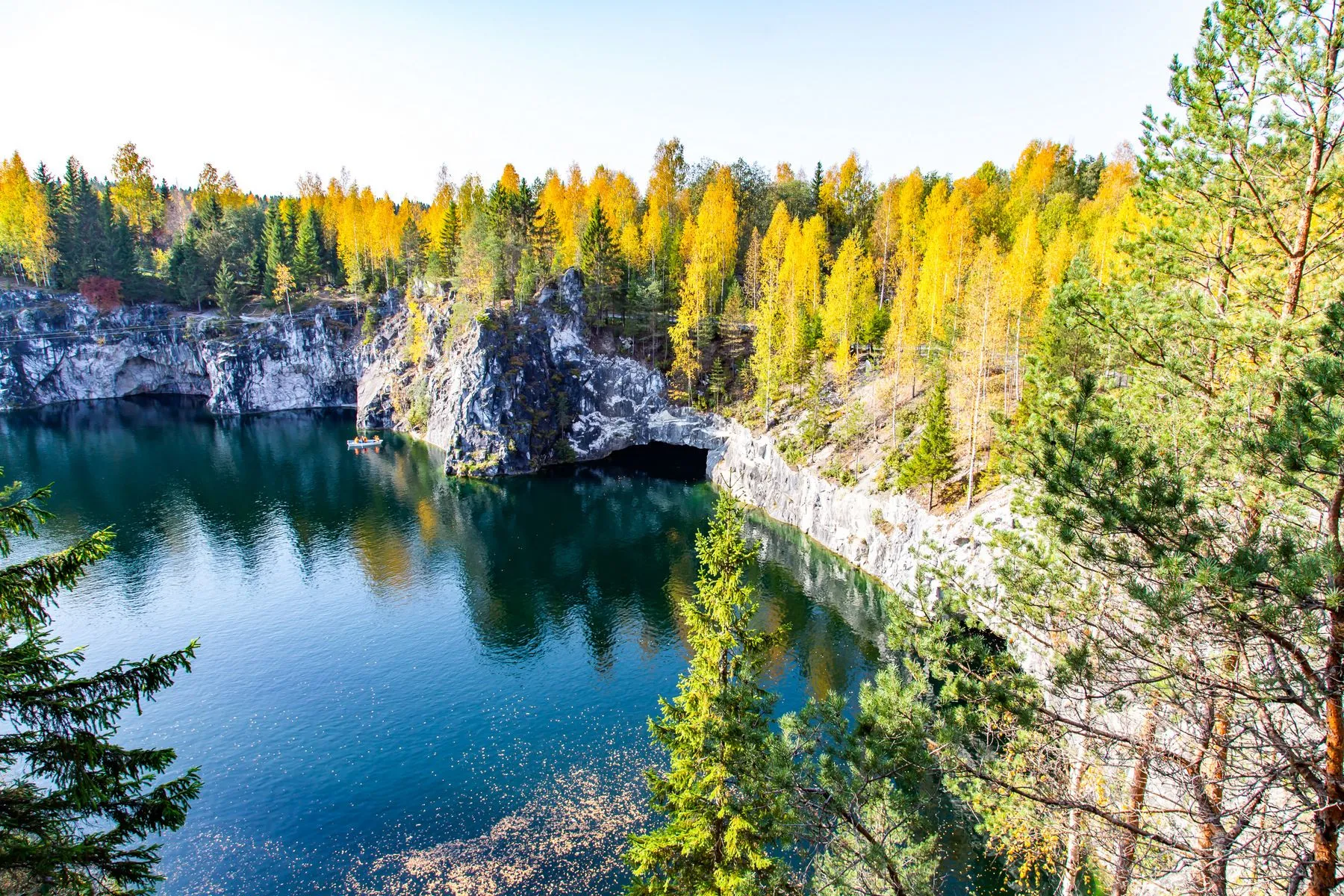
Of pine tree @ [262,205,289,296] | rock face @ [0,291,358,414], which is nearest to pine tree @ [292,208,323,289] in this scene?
pine tree @ [262,205,289,296]

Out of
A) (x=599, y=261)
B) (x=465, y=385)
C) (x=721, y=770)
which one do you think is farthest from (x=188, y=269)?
(x=721, y=770)

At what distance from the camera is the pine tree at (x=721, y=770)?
49.2ft

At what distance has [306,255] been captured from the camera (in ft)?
346

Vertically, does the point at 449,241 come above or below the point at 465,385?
above

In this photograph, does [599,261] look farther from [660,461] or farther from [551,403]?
[660,461]

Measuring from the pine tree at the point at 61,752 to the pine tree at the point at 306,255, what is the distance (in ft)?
358

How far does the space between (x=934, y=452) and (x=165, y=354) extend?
11521cm

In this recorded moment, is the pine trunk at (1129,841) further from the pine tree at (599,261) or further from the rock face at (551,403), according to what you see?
the pine tree at (599,261)

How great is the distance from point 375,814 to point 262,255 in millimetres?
109947

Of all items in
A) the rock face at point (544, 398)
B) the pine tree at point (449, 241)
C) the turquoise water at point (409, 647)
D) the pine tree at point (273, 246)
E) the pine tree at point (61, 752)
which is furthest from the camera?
the pine tree at point (273, 246)

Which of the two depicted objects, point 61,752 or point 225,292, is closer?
point 61,752

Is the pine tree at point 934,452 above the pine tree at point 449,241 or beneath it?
beneath

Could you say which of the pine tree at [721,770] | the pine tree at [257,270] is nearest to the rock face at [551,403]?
the pine tree at [721,770]

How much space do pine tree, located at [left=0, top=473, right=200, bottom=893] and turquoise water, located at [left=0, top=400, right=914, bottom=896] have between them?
15816mm
